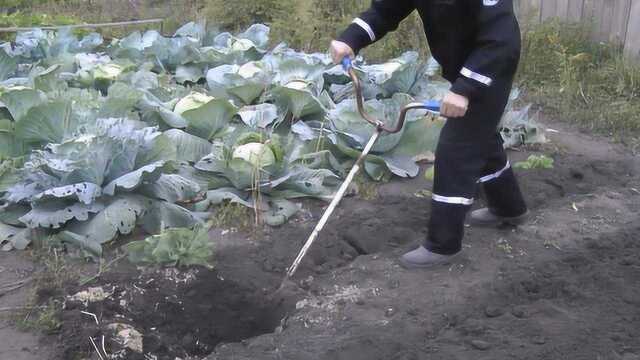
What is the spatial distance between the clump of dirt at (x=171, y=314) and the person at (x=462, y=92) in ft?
2.92

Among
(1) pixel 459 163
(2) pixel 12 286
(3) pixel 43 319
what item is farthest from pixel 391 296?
(2) pixel 12 286

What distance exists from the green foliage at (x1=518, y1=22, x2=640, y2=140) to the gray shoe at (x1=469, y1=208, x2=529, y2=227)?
6.74 feet

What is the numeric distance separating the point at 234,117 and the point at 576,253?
99.0 inches

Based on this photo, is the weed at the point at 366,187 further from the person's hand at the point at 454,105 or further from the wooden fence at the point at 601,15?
the wooden fence at the point at 601,15

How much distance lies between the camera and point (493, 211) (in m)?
4.66

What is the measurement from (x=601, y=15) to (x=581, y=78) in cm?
92

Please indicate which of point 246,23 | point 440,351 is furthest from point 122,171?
point 246,23

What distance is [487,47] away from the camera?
3.71m

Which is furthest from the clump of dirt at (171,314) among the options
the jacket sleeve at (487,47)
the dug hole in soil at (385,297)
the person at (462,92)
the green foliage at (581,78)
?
the green foliage at (581,78)

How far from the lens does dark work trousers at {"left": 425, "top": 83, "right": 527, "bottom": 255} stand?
3967 mm

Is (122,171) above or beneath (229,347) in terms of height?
above

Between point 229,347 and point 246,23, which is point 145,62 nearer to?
point 246,23

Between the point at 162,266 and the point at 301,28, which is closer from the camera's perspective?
the point at 162,266

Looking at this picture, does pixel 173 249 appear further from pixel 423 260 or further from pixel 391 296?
pixel 423 260
